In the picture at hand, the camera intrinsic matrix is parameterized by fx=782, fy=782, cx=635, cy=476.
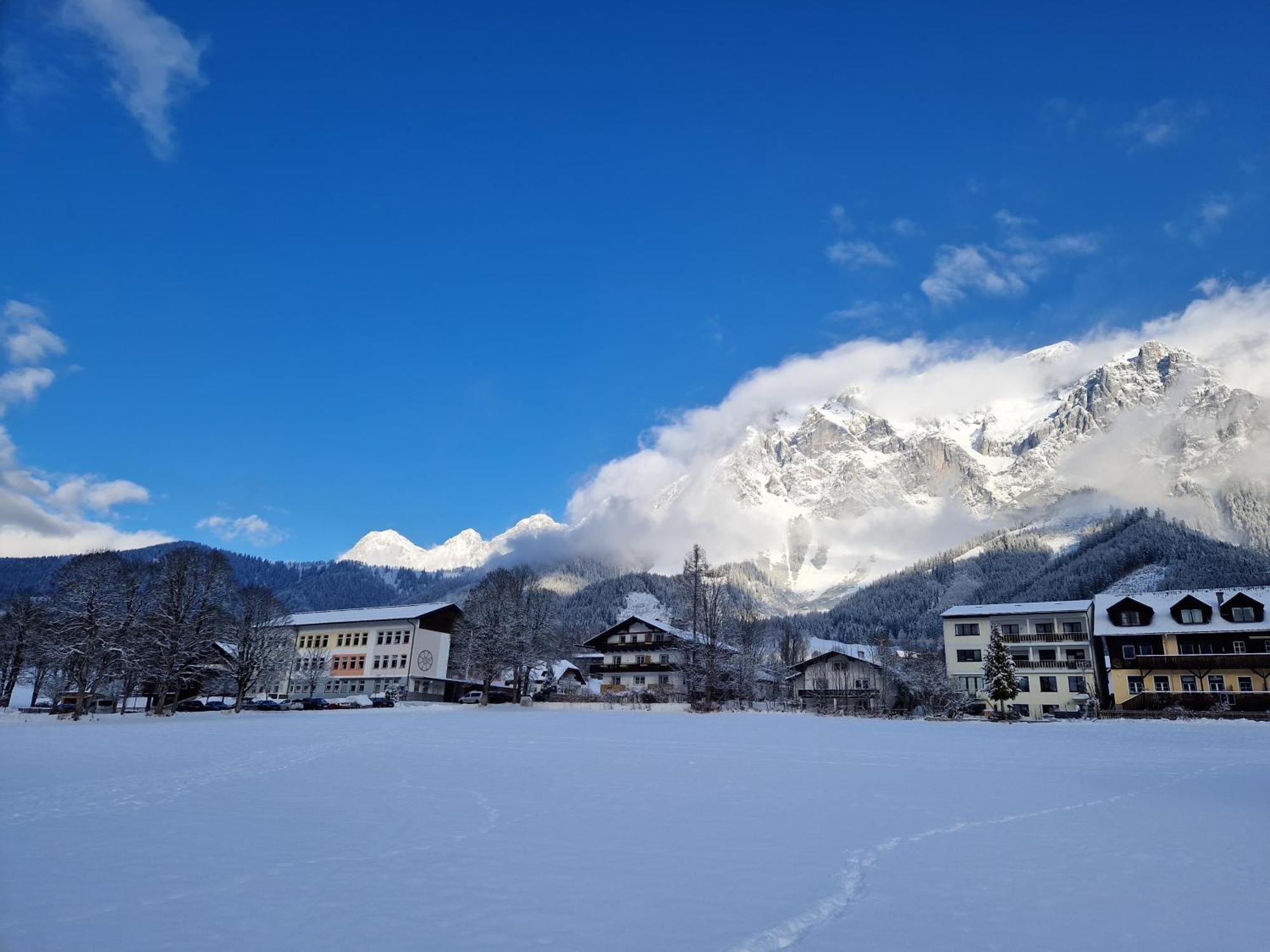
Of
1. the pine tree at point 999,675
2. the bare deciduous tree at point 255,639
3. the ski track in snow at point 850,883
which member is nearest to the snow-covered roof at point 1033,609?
the pine tree at point 999,675

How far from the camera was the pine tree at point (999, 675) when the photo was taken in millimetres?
67562

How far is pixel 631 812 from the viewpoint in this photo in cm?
1532

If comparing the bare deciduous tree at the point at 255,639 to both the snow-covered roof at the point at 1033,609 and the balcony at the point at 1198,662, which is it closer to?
the snow-covered roof at the point at 1033,609

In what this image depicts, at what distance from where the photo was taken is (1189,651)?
240 feet

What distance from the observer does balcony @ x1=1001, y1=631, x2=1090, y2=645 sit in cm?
8250

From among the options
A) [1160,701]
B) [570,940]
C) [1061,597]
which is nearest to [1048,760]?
[570,940]

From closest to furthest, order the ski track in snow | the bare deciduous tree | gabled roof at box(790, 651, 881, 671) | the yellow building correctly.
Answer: the ski track in snow → the bare deciduous tree → the yellow building → gabled roof at box(790, 651, 881, 671)

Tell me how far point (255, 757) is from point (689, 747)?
1578 centimetres

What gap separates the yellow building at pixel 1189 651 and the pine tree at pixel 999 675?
30.2ft

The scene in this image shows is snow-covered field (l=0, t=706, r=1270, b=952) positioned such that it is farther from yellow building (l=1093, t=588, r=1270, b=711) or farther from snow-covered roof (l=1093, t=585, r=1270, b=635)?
snow-covered roof (l=1093, t=585, r=1270, b=635)

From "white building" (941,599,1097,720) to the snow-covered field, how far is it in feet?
202

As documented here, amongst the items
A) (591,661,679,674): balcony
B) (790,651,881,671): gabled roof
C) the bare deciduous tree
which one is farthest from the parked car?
(790,651,881,671): gabled roof

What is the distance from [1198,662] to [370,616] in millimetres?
89828

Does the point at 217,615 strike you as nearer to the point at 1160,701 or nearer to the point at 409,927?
the point at 409,927
